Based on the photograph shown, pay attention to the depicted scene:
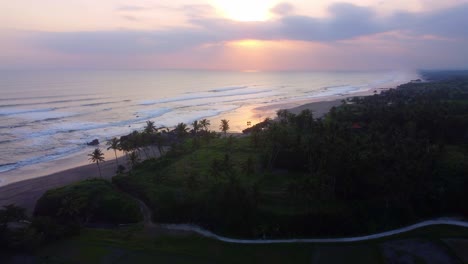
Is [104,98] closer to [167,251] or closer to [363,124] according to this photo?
[363,124]

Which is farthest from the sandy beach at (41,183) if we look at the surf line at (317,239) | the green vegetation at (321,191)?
the surf line at (317,239)

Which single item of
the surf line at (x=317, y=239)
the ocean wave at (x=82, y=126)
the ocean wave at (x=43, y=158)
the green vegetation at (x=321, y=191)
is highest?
the ocean wave at (x=82, y=126)

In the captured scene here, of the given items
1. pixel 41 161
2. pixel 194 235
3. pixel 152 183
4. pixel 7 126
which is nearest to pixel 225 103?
pixel 7 126

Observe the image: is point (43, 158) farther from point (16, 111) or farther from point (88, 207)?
point (16, 111)

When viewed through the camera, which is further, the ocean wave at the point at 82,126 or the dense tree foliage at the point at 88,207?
the ocean wave at the point at 82,126

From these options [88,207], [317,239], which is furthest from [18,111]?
[317,239]

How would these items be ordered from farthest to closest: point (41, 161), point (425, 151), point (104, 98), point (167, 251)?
1. point (104, 98)
2. point (41, 161)
3. point (425, 151)
4. point (167, 251)

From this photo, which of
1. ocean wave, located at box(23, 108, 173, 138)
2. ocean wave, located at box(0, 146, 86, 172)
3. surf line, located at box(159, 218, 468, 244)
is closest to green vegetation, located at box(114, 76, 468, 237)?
surf line, located at box(159, 218, 468, 244)

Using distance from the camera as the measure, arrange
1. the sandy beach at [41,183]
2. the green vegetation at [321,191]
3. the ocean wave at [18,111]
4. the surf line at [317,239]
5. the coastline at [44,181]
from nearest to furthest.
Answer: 1. the surf line at [317,239]
2. the green vegetation at [321,191]
3. the sandy beach at [41,183]
4. the coastline at [44,181]
5. the ocean wave at [18,111]

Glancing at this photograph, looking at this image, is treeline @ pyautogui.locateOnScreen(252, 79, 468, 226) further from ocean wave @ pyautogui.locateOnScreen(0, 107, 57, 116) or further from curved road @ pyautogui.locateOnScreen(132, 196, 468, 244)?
ocean wave @ pyautogui.locateOnScreen(0, 107, 57, 116)

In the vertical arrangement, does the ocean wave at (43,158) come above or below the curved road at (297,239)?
above

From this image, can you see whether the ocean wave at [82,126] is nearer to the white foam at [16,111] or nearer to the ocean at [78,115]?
the ocean at [78,115]
